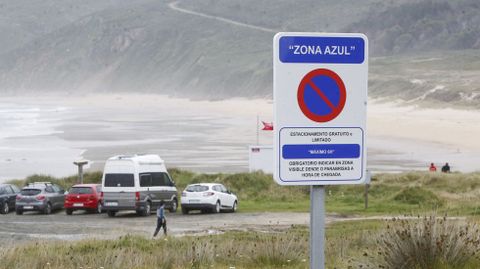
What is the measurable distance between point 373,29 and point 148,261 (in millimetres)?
137896

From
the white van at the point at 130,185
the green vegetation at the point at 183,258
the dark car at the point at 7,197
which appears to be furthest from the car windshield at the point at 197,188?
Answer: the green vegetation at the point at 183,258

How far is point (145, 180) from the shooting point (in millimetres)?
Answer: 28016

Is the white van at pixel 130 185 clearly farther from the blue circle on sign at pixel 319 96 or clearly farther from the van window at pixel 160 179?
the blue circle on sign at pixel 319 96

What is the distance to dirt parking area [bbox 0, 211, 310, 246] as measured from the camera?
20797mm

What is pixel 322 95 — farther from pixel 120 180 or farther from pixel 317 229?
pixel 120 180

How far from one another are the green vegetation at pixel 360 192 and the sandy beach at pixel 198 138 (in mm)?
7456

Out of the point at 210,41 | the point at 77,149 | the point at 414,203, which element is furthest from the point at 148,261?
the point at 210,41

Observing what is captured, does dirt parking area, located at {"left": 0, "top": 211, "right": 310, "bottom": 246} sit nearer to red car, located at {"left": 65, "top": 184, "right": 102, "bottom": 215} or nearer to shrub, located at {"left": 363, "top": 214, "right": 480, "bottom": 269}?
red car, located at {"left": 65, "top": 184, "right": 102, "bottom": 215}

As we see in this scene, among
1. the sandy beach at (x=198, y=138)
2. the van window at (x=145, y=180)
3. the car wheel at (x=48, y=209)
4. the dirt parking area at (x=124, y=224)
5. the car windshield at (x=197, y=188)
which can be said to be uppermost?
the sandy beach at (x=198, y=138)

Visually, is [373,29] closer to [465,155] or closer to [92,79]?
[92,79]

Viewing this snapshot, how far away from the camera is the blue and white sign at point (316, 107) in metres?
4.32

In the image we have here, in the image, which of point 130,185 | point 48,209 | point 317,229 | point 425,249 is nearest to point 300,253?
point 425,249

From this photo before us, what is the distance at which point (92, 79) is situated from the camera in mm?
173000

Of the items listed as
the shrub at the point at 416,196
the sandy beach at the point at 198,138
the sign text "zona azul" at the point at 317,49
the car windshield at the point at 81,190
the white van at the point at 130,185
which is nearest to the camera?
the sign text "zona azul" at the point at 317,49
